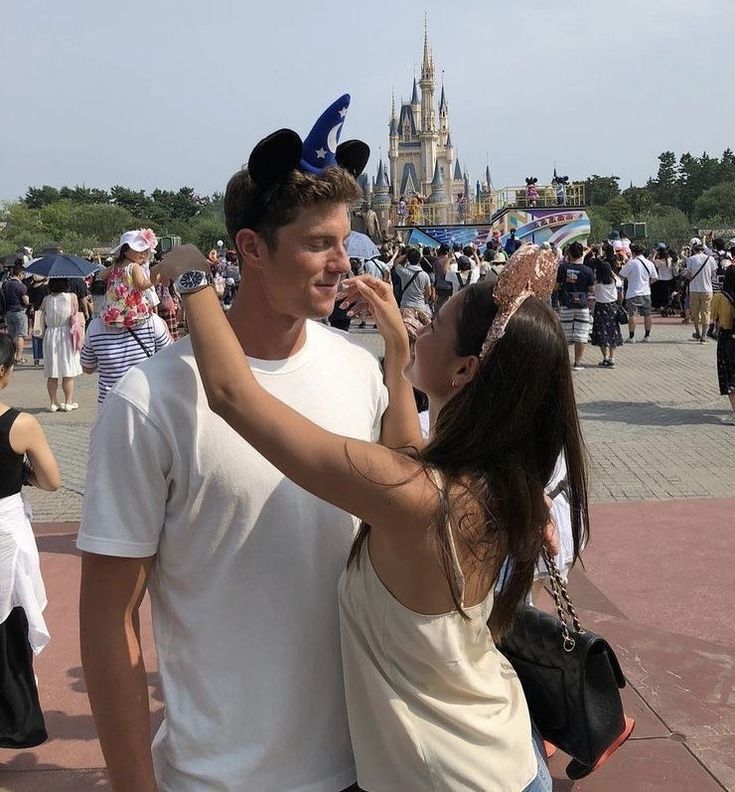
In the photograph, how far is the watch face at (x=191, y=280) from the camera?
5.20ft

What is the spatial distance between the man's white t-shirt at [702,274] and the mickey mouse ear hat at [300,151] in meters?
15.1

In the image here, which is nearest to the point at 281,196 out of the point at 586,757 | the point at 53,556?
the point at 586,757

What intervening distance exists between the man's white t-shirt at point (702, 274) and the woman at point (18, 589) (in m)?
14.1

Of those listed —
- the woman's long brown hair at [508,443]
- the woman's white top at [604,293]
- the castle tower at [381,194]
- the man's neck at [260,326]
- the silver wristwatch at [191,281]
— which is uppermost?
the castle tower at [381,194]

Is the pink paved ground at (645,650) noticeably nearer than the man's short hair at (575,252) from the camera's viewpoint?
Yes

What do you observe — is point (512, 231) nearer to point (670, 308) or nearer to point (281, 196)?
point (670, 308)

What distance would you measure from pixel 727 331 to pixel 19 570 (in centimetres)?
779

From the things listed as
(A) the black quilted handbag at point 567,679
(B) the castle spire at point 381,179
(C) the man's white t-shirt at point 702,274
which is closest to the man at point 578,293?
(C) the man's white t-shirt at point 702,274

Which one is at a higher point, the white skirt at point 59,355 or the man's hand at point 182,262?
the man's hand at point 182,262

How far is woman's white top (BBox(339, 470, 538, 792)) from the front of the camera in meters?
1.57

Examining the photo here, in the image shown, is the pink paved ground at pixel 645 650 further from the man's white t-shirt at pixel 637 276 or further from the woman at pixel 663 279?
the woman at pixel 663 279

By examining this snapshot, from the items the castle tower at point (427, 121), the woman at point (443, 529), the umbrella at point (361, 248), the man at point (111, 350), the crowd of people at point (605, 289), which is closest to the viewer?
the woman at point (443, 529)

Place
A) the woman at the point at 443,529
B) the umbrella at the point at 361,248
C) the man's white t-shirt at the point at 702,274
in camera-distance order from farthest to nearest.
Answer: the man's white t-shirt at the point at 702,274, the umbrella at the point at 361,248, the woman at the point at 443,529

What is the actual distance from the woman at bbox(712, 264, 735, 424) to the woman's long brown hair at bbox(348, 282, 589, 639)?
7.94 m
